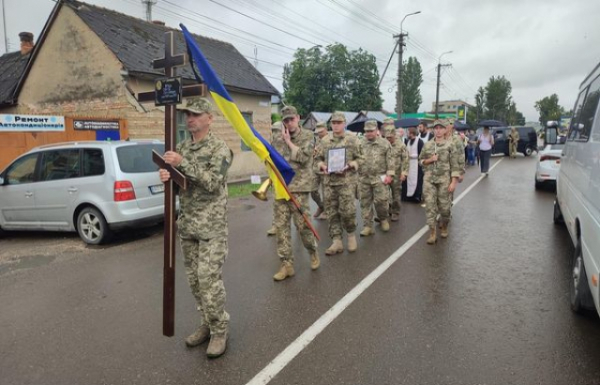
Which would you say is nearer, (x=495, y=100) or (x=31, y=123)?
(x=31, y=123)

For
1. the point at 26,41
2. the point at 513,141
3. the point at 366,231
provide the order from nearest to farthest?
the point at 366,231, the point at 26,41, the point at 513,141

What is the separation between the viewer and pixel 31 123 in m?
10.4

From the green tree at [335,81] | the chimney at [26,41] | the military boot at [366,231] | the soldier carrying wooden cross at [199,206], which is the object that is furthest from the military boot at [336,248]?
the green tree at [335,81]

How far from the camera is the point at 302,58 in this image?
52.0m

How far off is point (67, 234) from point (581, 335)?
26.0 feet

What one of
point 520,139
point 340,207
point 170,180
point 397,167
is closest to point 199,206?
point 170,180

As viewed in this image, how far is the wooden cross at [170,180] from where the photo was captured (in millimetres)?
3057

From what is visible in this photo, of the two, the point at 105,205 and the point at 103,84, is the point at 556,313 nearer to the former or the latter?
the point at 105,205

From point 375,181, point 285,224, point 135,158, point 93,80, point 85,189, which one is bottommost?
point 285,224

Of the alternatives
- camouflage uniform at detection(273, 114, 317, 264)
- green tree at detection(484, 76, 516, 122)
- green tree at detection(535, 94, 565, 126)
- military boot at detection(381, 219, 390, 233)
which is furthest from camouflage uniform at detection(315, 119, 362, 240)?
green tree at detection(535, 94, 565, 126)

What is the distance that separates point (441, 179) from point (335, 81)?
4622 centimetres

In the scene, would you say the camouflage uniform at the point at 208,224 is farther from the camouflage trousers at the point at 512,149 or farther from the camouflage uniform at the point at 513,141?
the camouflage trousers at the point at 512,149

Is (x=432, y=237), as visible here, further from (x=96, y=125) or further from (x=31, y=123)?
(x=31, y=123)

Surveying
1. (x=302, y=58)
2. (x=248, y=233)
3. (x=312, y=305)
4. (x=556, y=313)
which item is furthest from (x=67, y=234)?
(x=302, y=58)
